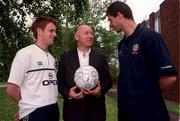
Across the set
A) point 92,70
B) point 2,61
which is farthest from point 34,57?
point 2,61

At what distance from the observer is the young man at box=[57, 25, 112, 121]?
22.4 ft

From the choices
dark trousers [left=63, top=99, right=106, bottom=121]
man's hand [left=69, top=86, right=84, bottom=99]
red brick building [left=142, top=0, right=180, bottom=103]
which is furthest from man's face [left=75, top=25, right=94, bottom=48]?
red brick building [left=142, top=0, right=180, bottom=103]

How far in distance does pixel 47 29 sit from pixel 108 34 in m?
55.9

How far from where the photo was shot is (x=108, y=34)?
62188 mm

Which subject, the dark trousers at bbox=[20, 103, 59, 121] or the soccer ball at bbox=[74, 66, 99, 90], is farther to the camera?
the soccer ball at bbox=[74, 66, 99, 90]

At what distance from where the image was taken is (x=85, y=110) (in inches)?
270

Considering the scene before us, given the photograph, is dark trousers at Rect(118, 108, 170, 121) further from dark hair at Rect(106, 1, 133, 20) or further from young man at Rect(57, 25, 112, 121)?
dark hair at Rect(106, 1, 133, 20)

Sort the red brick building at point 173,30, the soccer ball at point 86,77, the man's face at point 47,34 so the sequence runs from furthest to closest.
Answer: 1. the red brick building at point 173,30
2. the soccer ball at point 86,77
3. the man's face at point 47,34

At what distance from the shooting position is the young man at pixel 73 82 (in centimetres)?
681

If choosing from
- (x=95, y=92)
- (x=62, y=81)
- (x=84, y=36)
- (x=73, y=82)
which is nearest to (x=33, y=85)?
(x=62, y=81)

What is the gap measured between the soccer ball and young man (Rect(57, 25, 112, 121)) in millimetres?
123

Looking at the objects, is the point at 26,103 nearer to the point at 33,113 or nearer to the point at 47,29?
the point at 33,113

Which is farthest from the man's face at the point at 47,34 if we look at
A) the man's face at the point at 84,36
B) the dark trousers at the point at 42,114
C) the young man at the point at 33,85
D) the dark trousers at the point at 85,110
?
the dark trousers at the point at 85,110

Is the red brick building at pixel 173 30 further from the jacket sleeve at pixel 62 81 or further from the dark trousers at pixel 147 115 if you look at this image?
the dark trousers at pixel 147 115
